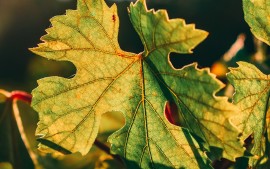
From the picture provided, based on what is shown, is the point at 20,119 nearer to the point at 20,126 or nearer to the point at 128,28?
the point at 20,126

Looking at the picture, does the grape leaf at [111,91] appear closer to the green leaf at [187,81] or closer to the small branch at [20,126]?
the green leaf at [187,81]

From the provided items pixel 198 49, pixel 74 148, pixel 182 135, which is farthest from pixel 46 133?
pixel 198 49

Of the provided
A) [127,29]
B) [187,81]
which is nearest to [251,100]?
[187,81]

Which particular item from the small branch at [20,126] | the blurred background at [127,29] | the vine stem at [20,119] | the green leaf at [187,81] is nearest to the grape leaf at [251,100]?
the green leaf at [187,81]

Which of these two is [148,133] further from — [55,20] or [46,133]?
[55,20]

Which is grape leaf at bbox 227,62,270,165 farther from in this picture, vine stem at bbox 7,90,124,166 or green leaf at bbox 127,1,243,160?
vine stem at bbox 7,90,124,166
